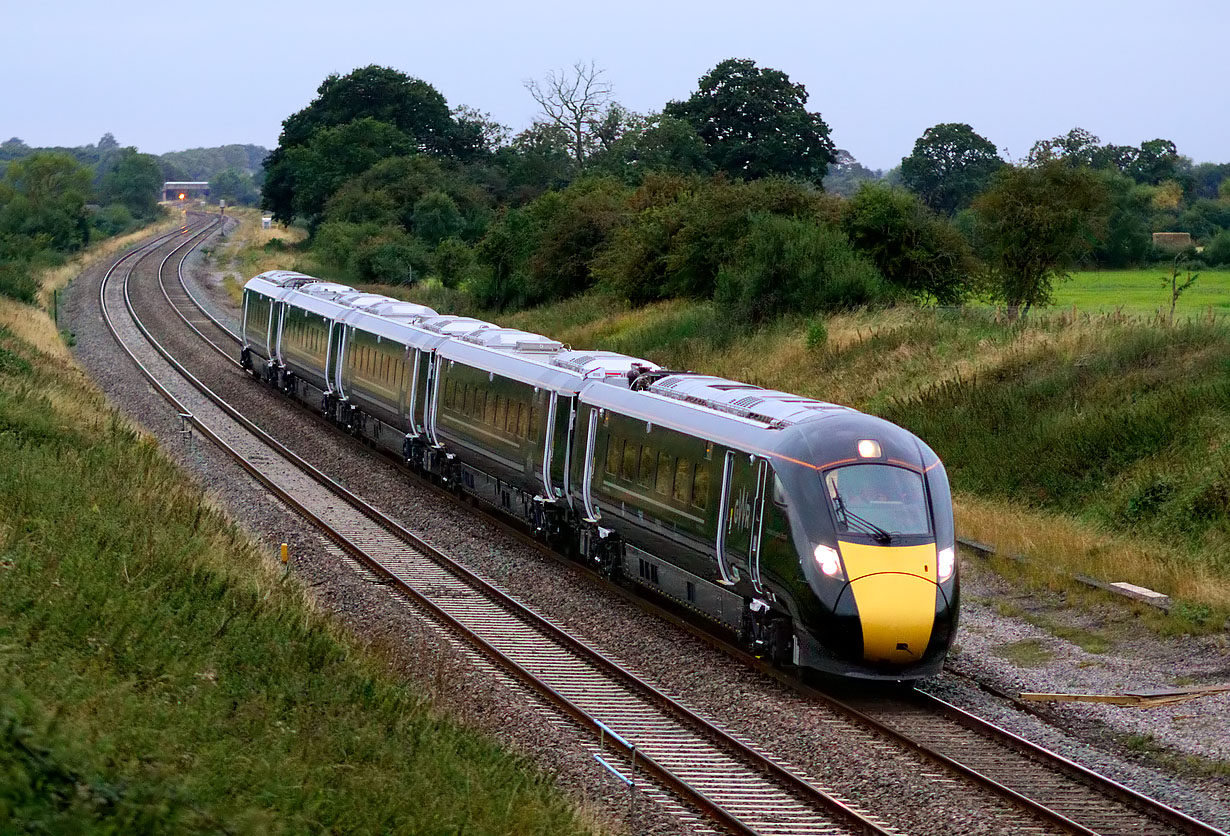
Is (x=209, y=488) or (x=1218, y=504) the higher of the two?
(x=1218, y=504)

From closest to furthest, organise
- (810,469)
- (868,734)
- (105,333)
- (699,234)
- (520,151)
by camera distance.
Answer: (868,734)
(810,469)
(699,234)
(105,333)
(520,151)

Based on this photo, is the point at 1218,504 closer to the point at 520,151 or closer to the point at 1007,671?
the point at 1007,671

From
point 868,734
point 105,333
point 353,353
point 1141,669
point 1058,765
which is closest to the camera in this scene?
point 1058,765

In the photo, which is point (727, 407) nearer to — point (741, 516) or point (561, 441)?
point (741, 516)

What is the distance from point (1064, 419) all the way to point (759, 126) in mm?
55289

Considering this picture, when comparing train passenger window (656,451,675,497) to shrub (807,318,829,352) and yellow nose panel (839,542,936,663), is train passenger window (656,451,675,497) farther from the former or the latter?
shrub (807,318,829,352)

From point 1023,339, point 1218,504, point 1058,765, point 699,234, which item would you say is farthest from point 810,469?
point 699,234

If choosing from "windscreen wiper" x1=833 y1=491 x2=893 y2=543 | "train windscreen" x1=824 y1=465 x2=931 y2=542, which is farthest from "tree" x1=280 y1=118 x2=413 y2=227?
"windscreen wiper" x1=833 y1=491 x2=893 y2=543

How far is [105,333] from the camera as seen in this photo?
45500 mm

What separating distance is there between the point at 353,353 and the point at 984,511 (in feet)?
48.3

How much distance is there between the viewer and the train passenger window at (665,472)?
53.6 feet

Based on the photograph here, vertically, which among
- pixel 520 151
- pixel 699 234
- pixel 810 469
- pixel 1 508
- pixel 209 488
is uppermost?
pixel 520 151

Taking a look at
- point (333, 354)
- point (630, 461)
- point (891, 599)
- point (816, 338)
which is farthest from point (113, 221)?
point (891, 599)

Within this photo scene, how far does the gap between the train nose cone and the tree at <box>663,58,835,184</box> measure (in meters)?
62.0
